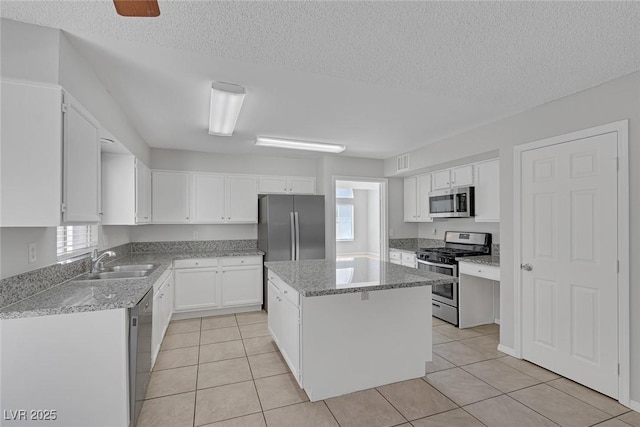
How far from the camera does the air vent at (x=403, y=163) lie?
4967mm

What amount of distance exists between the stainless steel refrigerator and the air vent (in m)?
1.38

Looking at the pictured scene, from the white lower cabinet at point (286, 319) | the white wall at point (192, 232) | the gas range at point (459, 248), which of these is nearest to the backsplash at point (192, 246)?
the white wall at point (192, 232)

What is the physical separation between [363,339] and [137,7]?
7.96 feet

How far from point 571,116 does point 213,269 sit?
4.40 meters

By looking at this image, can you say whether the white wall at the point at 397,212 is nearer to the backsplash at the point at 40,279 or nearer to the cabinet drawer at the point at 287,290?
the cabinet drawer at the point at 287,290

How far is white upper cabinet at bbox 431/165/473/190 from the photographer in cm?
424

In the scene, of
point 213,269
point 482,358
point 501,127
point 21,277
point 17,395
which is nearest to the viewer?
point 17,395

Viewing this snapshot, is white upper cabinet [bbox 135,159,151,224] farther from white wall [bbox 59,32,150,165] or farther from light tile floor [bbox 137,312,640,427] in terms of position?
light tile floor [bbox 137,312,640,427]

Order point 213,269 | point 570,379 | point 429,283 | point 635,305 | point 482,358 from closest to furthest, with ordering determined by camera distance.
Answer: point 635,305 < point 429,283 < point 570,379 < point 482,358 < point 213,269

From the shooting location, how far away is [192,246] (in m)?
4.90

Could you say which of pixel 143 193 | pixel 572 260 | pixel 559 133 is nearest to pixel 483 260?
pixel 572 260

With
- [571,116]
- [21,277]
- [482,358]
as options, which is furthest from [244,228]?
[571,116]

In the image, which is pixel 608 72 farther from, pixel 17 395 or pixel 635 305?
pixel 17 395

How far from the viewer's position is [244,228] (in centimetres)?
521
